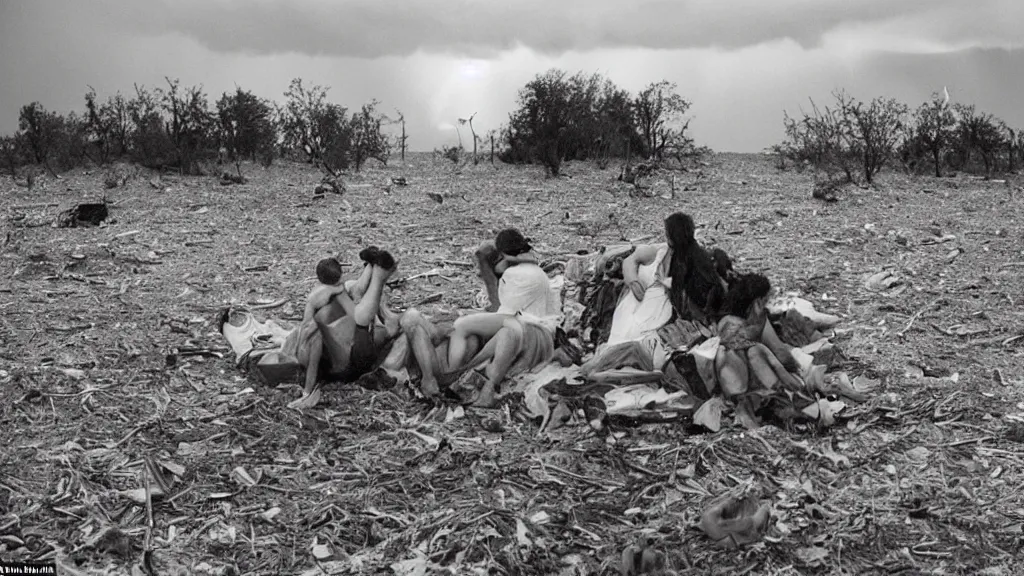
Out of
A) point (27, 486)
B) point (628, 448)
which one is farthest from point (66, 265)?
point (628, 448)

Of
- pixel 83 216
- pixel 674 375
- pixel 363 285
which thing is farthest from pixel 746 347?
pixel 83 216

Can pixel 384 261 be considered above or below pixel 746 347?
above

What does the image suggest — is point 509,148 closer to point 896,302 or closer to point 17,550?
point 896,302

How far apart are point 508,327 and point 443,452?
3.52 ft

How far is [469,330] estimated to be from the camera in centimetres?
608

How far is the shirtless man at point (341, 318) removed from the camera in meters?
5.83

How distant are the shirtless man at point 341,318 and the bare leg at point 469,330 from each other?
0.53m

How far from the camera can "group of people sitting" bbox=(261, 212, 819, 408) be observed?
5457 millimetres

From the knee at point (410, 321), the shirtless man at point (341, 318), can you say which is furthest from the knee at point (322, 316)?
the knee at point (410, 321)

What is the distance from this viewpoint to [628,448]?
527 cm

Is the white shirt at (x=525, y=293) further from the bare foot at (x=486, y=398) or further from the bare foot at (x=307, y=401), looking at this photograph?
the bare foot at (x=307, y=401)

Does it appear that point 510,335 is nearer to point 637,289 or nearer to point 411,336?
point 411,336

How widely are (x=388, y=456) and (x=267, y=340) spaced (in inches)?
77.0

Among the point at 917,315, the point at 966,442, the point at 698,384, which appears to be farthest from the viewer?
the point at 917,315
